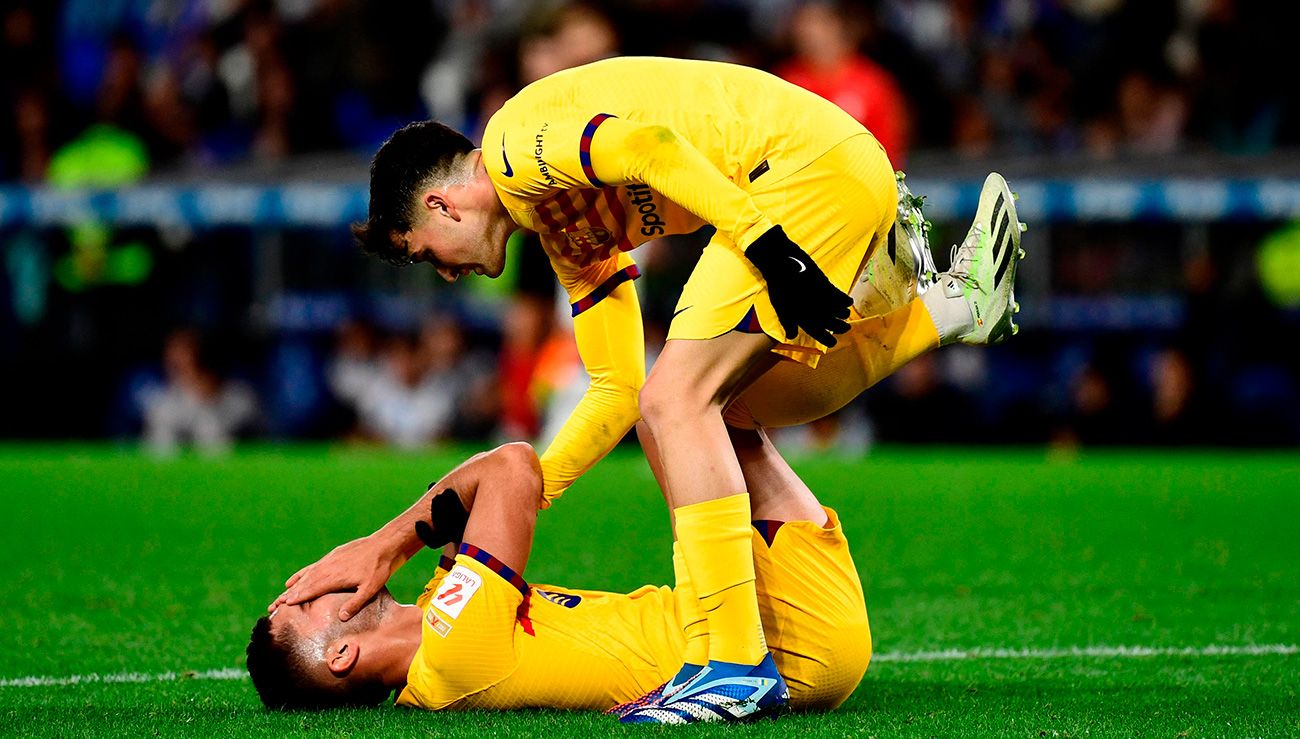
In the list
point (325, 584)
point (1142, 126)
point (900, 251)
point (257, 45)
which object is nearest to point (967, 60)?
point (1142, 126)

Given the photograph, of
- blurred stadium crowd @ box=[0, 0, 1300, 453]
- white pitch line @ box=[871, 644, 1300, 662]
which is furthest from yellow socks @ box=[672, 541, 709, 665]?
blurred stadium crowd @ box=[0, 0, 1300, 453]

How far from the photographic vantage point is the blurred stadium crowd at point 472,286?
575 inches

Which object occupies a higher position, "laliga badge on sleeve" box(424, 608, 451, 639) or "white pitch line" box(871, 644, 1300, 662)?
"laliga badge on sleeve" box(424, 608, 451, 639)

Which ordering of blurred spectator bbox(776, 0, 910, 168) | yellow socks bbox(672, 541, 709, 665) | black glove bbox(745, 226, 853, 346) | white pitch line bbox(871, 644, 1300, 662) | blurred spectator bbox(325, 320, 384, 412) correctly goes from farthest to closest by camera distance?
blurred spectator bbox(325, 320, 384, 412) → blurred spectator bbox(776, 0, 910, 168) → white pitch line bbox(871, 644, 1300, 662) → yellow socks bbox(672, 541, 709, 665) → black glove bbox(745, 226, 853, 346)

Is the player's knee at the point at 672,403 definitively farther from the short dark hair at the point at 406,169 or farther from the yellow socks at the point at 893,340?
the short dark hair at the point at 406,169

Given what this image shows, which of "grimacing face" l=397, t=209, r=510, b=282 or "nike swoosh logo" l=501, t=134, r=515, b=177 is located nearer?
"nike swoosh logo" l=501, t=134, r=515, b=177

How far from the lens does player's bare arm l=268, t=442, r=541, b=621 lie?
15.0 feet

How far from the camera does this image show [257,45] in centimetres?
1697

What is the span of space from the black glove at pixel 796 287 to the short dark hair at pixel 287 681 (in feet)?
4.82

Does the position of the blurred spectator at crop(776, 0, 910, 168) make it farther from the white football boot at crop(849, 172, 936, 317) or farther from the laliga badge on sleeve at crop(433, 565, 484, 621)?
the laliga badge on sleeve at crop(433, 565, 484, 621)

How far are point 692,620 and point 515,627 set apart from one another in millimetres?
468

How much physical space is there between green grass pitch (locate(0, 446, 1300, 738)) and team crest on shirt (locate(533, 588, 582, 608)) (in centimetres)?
30

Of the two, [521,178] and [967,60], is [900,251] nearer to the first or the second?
[521,178]

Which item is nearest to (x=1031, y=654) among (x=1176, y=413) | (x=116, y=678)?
(x=116, y=678)
